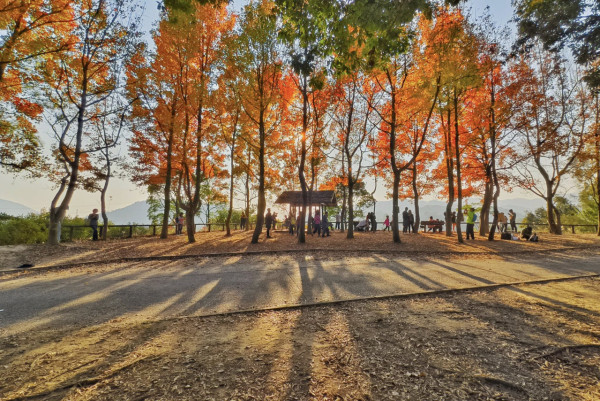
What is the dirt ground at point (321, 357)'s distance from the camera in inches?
82.4

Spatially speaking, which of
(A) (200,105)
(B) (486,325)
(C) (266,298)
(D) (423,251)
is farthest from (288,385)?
(A) (200,105)

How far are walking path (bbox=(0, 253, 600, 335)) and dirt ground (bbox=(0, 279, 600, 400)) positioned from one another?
1.83 ft

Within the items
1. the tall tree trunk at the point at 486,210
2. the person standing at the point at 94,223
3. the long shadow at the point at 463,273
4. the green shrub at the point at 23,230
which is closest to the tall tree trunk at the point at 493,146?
the tall tree trunk at the point at 486,210

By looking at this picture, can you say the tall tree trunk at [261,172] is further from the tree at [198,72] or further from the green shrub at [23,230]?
the green shrub at [23,230]

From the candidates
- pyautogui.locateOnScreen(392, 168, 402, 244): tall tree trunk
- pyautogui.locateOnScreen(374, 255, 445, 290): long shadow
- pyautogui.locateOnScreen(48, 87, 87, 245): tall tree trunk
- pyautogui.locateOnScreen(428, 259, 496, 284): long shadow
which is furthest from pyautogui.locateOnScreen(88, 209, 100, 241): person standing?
pyautogui.locateOnScreen(428, 259, 496, 284): long shadow

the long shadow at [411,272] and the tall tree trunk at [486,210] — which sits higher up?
the tall tree trunk at [486,210]

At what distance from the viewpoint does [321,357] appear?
2.61 m

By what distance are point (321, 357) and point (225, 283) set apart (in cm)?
364

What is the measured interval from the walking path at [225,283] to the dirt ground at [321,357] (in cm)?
56

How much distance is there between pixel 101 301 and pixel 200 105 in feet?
41.1

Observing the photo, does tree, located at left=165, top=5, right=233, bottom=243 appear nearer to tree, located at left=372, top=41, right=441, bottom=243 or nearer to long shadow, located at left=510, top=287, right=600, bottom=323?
tree, located at left=372, top=41, right=441, bottom=243

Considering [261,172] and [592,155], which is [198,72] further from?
[592,155]

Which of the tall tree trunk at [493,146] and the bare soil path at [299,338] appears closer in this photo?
the bare soil path at [299,338]

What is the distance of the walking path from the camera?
3.98 m
